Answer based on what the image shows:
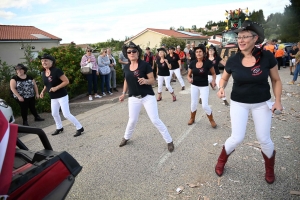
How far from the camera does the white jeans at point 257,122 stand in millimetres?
2914

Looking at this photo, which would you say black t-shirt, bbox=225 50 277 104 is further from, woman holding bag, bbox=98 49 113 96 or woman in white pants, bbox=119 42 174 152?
woman holding bag, bbox=98 49 113 96

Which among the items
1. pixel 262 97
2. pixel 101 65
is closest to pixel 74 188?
pixel 262 97

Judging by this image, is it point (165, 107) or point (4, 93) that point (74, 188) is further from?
point (4, 93)

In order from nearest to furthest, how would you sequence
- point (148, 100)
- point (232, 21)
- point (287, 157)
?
point (287, 157) < point (148, 100) < point (232, 21)

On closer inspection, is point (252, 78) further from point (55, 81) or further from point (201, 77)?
point (55, 81)

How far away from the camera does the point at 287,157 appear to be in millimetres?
3764

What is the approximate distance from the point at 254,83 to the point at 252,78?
77mm

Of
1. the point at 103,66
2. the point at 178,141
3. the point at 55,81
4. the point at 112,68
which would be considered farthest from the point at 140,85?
the point at 112,68

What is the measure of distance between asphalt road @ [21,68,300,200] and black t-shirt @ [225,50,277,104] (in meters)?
1.24

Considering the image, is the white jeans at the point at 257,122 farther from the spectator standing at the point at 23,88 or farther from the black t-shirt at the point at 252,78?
the spectator standing at the point at 23,88

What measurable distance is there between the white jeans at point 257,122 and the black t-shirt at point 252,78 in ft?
0.31

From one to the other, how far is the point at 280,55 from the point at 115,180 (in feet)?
55.0

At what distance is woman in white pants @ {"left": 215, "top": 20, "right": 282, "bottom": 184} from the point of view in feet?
9.25

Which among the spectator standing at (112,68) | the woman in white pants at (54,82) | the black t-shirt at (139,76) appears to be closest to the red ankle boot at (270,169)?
the black t-shirt at (139,76)
